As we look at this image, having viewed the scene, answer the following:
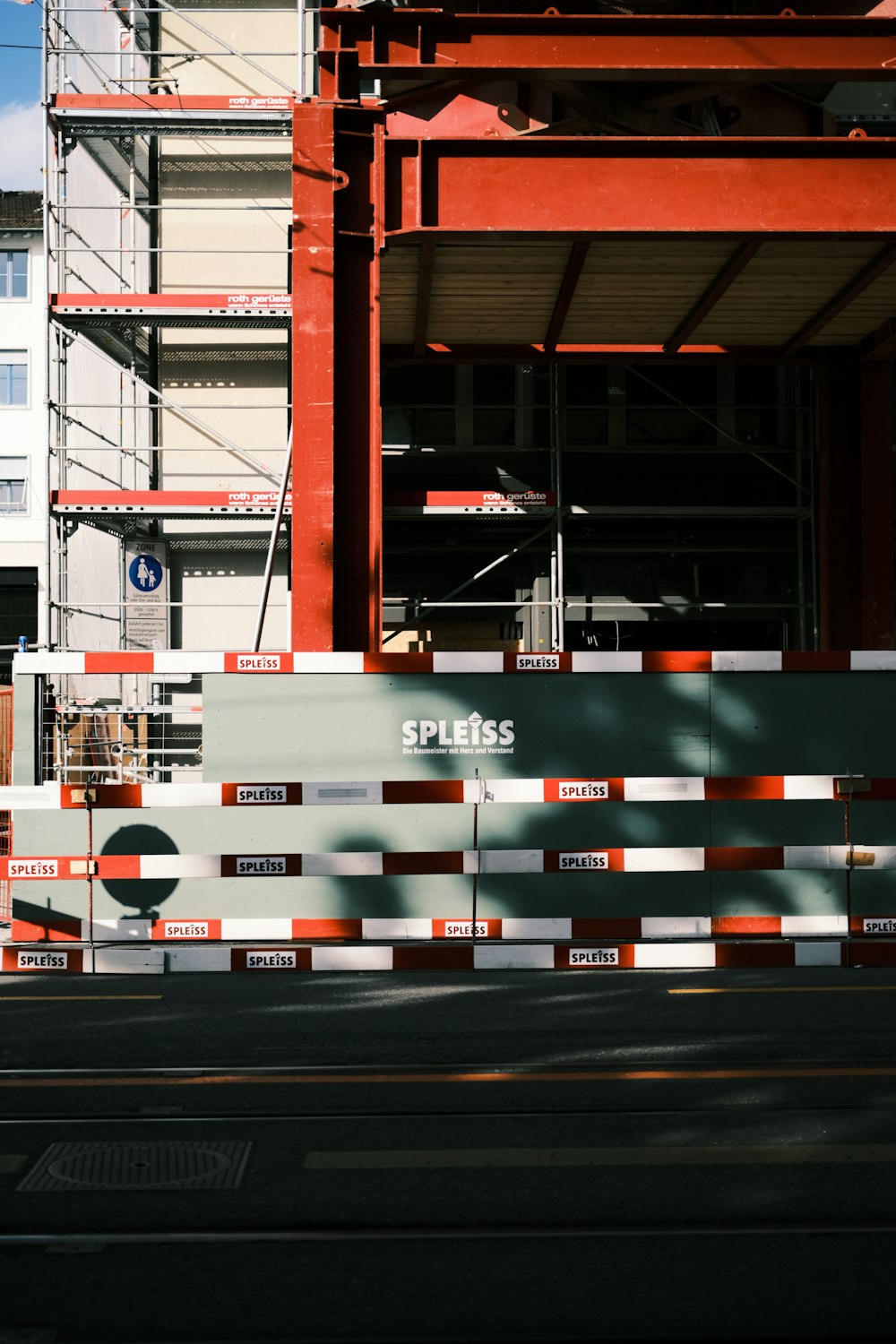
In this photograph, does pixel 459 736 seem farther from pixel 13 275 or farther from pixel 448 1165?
pixel 13 275

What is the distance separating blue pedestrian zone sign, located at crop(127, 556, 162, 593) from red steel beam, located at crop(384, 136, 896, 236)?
8.33m

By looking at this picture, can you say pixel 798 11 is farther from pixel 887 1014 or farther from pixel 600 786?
pixel 887 1014

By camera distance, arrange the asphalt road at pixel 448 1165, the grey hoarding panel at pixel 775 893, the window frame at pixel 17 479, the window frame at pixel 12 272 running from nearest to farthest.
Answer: the asphalt road at pixel 448 1165 → the grey hoarding panel at pixel 775 893 → the window frame at pixel 17 479 → the window frame at pixel 12 272

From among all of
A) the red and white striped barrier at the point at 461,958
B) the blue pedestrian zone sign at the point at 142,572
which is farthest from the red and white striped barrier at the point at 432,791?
the blue pedestrian zone sign at the point at 142,572

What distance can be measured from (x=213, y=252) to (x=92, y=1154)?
1515 centimetres

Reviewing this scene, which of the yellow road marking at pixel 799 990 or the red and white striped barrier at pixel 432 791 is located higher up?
the red and white striped barrier at pixel 432 791

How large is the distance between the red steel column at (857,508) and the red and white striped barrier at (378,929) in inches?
312

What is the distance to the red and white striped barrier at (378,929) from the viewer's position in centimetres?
791

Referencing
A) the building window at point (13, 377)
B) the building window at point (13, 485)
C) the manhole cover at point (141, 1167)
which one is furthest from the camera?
the building window at point (13, 377)

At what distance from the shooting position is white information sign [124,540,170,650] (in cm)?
1752

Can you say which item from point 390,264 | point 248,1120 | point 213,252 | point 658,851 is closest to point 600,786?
point 658,851

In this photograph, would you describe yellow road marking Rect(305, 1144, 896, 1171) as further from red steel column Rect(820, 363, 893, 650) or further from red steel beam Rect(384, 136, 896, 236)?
red steel column Rect(820, 363, 893, 650)

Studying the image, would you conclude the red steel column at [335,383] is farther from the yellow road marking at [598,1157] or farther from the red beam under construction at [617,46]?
the yellow road marking at [598,1157]

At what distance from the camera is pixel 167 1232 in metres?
4.10
